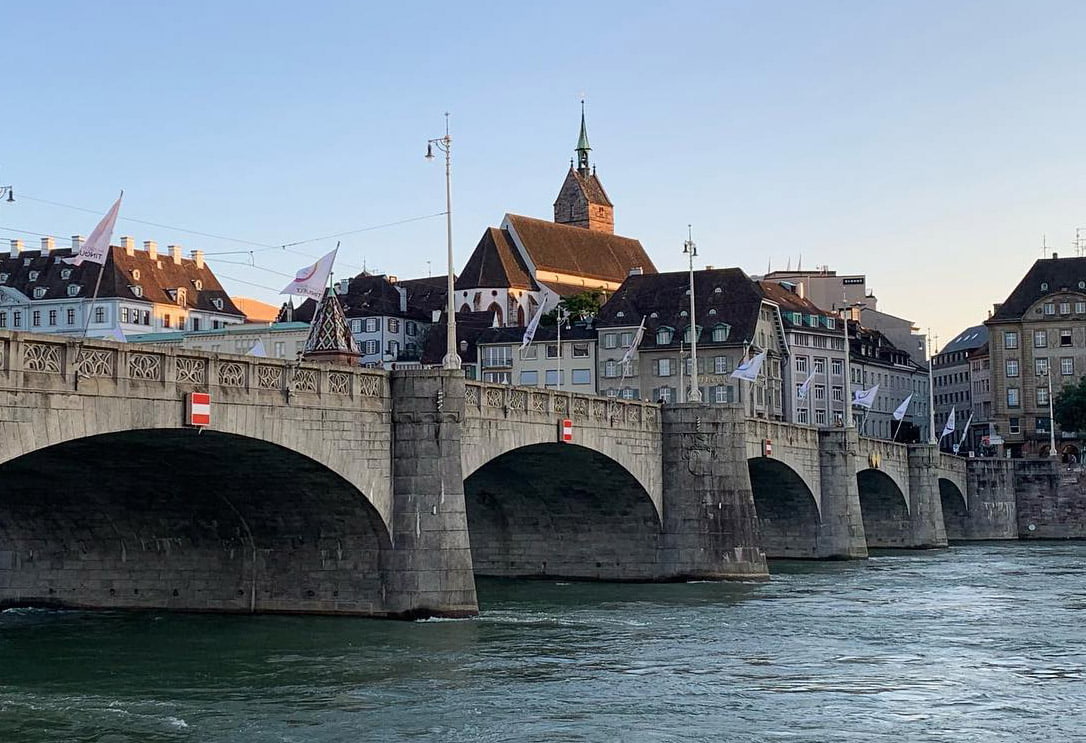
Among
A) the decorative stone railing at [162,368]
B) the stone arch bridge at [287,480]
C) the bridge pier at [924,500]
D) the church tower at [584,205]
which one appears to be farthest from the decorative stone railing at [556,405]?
the church tower at [584,205]

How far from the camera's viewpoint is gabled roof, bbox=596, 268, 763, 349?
12719 centimetres

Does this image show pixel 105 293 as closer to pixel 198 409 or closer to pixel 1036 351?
pixel 1036 351

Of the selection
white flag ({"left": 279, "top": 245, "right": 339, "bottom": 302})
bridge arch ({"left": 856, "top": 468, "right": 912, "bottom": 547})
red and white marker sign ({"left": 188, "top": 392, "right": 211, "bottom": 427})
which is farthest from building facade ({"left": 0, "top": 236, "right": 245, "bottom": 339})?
red and white marker sign ({"left": 188, "top": 392, "right": 211, "bottom": 427})

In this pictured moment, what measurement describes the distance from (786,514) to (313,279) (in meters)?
42.5

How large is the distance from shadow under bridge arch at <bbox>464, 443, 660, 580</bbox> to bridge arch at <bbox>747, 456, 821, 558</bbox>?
15.9m

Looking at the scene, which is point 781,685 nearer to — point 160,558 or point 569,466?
point 160,558

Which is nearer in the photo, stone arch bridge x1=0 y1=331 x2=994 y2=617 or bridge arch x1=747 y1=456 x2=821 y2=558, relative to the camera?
stone arch bridge x1=0 y1=331 x2=994 y2=617

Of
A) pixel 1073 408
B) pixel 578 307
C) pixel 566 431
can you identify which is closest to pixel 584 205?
pixel 578 307

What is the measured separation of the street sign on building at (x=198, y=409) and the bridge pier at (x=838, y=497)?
48.8 meters

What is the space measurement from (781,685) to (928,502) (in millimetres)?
65248

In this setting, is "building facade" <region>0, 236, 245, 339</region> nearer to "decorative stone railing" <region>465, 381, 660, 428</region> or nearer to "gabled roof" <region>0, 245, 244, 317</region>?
"gabled roof" <region>0, 245, 244, 317</region>

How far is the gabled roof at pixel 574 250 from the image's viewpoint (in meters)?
164

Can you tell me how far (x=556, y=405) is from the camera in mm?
54406

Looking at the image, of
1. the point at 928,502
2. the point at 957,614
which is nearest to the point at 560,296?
the point at 928,502
